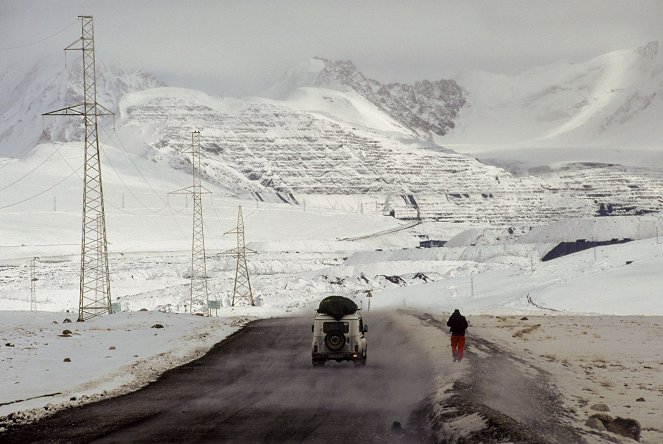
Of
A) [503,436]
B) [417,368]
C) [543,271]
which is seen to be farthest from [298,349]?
[543,271]

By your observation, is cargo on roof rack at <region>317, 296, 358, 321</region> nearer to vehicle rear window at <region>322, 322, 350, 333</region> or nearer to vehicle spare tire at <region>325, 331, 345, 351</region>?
vehicle rear window at <region>322, 322, 350, 333</region>

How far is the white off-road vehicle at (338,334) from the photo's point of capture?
31.1 m

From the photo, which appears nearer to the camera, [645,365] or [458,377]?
[458,377]

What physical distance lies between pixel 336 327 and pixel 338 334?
281mm

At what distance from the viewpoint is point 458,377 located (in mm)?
24844

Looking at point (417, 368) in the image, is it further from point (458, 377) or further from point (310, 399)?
point (310, 399)

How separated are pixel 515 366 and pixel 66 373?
14.2m

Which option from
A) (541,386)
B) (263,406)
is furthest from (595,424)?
(263,406)

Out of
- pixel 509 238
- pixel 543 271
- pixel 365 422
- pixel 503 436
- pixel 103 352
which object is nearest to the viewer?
pixel 503 436

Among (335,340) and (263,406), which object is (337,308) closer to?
(335,340)

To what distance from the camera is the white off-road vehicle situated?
31062 mm

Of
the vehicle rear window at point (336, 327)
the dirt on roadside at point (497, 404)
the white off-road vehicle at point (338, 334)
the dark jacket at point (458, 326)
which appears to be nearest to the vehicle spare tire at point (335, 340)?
the white off-road vehicle at point (338, 334)

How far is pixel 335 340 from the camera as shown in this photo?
102ft

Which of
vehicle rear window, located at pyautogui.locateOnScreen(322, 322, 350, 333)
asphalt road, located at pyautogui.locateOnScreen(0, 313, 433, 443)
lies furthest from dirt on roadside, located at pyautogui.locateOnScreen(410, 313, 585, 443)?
vehicle rear window, located at pyautogui.locateOnScreen(322, 322, 350, 333)
